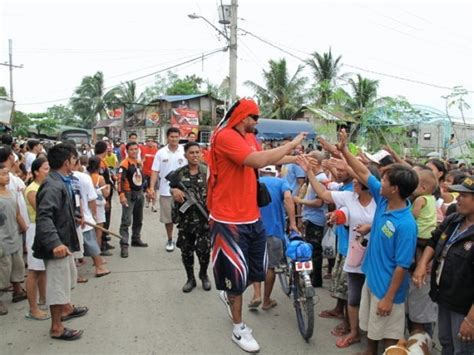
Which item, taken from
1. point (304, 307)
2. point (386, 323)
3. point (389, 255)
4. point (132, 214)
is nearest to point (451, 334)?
point (386, 323)

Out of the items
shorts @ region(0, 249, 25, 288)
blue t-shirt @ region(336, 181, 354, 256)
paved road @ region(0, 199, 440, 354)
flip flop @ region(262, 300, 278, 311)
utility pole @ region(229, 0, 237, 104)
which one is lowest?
paved road @ region(0, 199, 440, 354)

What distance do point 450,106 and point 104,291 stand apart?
7990 mm

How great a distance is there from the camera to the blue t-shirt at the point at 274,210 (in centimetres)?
448

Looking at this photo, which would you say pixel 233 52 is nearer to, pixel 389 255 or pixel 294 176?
pixel 294 176

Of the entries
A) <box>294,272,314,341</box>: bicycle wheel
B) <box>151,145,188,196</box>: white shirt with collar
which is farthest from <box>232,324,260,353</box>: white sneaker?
<box>151,145,188,196</box>: white shirt with collar

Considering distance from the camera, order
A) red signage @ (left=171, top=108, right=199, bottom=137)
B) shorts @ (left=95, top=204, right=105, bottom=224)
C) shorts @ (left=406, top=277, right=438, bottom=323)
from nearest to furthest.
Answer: shorts @ (left=406, top=277, right=438, bottom=323) → shorts @ (left=95, top=204, right=105, bottom=224) → red signage @ (left=171, top=108, right=199, bottom=137)

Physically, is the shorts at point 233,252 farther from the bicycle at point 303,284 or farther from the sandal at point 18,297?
the sandal at point 18,297

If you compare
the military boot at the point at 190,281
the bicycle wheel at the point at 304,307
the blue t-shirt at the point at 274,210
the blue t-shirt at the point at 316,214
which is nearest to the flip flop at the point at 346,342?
the bicycle wheel at the point at 304,307

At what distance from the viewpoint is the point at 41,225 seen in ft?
11.6

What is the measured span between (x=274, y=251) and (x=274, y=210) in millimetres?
464

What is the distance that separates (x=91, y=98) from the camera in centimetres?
5319

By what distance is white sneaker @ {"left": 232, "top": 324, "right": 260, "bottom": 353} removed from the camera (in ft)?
11.8

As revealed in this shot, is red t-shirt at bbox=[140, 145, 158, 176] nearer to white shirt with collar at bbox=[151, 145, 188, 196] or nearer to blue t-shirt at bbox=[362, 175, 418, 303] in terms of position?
white shirt with collar at bbox=[151, 145, 188, 196]

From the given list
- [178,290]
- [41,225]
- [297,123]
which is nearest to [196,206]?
[178,290]
